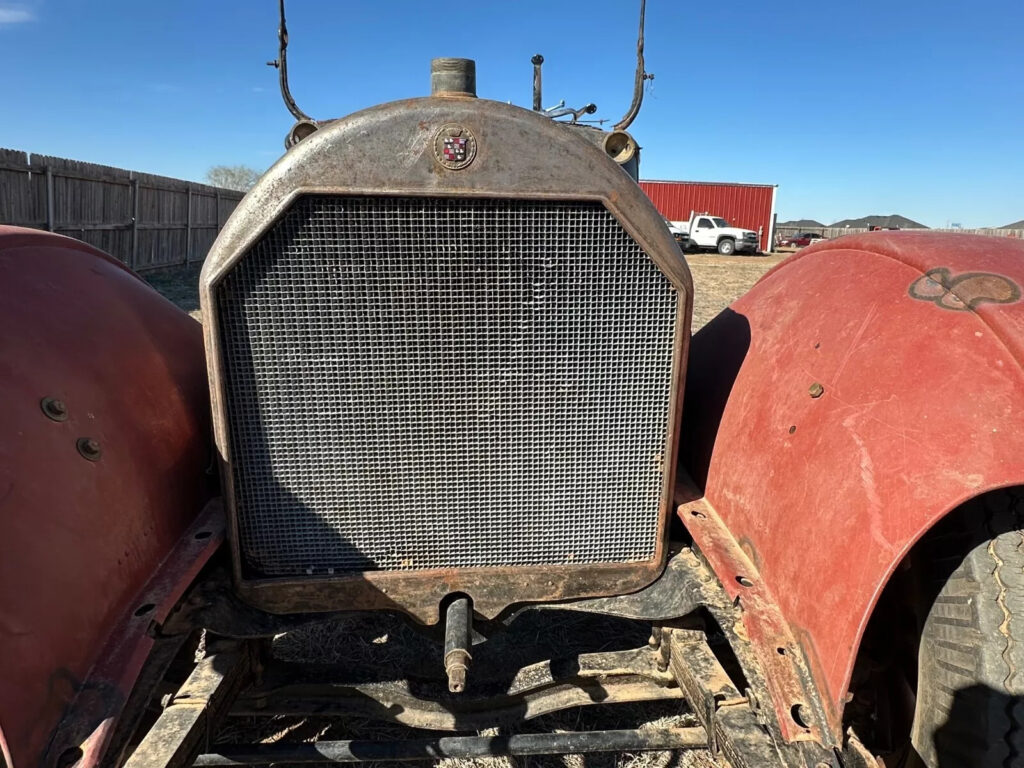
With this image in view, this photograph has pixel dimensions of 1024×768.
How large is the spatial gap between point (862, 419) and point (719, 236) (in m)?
27.2

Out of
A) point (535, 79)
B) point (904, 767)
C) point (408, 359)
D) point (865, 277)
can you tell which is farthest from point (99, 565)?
point (535, 79)

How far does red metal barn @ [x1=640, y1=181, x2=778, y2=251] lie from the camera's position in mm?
31125

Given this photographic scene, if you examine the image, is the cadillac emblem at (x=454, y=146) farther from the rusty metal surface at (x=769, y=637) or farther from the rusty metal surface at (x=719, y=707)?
the rusty metal surface at (x=719, y=707)

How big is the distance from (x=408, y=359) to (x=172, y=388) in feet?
2.46

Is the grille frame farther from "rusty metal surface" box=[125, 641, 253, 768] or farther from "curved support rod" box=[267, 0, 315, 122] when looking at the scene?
"curved support rod" box=[267, 0, 315, 122]

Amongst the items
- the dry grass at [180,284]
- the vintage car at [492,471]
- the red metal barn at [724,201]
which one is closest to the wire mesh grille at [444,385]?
the vintage car at [492,471]

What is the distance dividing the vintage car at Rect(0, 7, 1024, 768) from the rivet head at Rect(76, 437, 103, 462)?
3 cm

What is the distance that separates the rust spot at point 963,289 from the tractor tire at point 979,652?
40 cm

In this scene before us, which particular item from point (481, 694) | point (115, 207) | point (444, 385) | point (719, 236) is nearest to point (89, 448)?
point (444, 385)

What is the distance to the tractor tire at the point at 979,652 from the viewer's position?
4.16 ft

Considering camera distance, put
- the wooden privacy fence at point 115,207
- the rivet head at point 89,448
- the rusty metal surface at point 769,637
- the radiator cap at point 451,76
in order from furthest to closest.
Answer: the wooden privacy fence at point 115,207 < the radiator cap at point 451,76 < the rivet head at point 89,448 < the rusty metal surface at point 769,637

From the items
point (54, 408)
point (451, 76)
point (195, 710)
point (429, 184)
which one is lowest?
point (195, 710)

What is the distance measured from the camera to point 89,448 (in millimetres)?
1559

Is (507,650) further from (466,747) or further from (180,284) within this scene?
(180,284)
